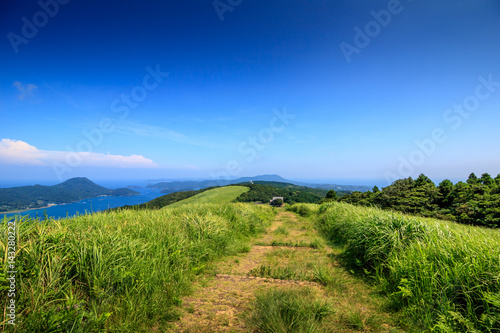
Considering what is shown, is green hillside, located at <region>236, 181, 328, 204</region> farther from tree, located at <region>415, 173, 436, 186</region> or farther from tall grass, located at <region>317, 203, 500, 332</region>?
tall grass, located at <region>317, 203, 500, 332</region>

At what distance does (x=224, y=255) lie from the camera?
6.02m

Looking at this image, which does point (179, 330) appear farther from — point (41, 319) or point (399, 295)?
point (399, 295)

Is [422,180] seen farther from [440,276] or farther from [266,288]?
[266,288]

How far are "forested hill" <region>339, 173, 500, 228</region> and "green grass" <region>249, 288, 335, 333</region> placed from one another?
10.5 m

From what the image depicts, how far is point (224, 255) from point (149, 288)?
3.09 metres

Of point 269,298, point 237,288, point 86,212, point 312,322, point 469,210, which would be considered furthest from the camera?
point 469,210

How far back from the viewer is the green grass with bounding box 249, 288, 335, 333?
2.38m

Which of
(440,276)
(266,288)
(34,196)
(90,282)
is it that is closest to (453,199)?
(440,276)

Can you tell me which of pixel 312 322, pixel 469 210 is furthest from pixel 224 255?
pixel 469 210

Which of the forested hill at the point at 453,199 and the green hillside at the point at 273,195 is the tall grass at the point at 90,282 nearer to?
the forested hill at the point at 453,199

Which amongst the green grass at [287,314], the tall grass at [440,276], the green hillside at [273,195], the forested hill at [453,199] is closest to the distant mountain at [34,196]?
the green grass at [287,314]

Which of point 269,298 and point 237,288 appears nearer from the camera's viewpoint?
point 269,298

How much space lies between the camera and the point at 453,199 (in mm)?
16688

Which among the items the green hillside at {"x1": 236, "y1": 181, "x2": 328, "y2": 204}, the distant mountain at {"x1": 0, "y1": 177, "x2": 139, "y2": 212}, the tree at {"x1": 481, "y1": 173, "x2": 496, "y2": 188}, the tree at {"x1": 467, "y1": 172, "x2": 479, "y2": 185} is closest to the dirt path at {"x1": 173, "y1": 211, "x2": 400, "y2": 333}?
the distant mountain at {"x1": 0, "y1": 177, "x2": 139, "y2": 212}
